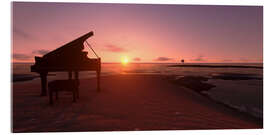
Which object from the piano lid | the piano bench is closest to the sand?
the piano bench

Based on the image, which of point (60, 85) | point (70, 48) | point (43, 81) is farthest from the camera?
point (43, 81)

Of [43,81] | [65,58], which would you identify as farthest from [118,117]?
[43,81]

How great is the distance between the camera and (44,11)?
397 cm

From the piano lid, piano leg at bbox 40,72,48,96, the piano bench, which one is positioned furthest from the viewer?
piano leg at bbox 40,72,48,96

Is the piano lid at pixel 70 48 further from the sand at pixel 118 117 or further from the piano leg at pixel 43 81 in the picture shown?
the sand at pixel 118 117

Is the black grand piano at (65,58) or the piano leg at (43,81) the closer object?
the black grand piano at (65,58)

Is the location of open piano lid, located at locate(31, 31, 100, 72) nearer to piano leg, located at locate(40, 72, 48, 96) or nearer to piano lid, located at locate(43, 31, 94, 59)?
piano lid, located at locate(43, 31, 94, 59)

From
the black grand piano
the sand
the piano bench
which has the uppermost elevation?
the black grand piano

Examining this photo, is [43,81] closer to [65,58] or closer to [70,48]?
[65,58]

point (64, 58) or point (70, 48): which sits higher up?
point (70, 48)

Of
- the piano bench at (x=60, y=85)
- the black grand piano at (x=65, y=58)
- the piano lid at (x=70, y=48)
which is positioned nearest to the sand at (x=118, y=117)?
the piano bench at (x=60, y=85)

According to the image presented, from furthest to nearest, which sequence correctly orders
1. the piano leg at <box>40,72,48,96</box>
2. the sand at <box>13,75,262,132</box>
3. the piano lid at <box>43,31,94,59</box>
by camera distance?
1. the piano leg at <box>40,72,48,96</box>
2. the piano lid at <box>43,31,94,59</box>
3. the sand at <box>13,75,262,132</box>
